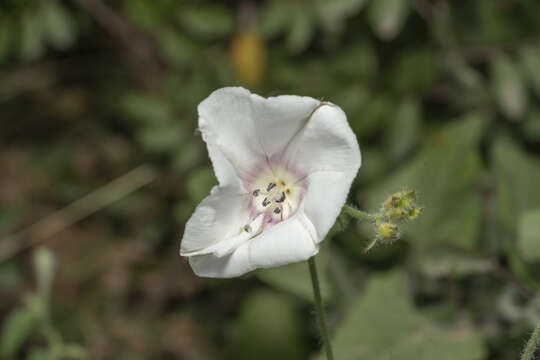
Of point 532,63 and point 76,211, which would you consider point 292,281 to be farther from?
point 76,211

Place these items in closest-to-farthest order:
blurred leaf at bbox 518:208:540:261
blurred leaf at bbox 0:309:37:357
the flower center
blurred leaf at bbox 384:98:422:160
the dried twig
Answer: the flower center < blurred leaf at bbox 518:208:540:261 < blurred leaf at bbox 0:309:37:357 < blurred leaf at bbox 384:98:422:160 < the dried twig

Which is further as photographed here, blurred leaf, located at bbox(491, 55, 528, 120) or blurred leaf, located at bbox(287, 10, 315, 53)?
blurred leaf, located at bbox(287, 10, 315, 53)

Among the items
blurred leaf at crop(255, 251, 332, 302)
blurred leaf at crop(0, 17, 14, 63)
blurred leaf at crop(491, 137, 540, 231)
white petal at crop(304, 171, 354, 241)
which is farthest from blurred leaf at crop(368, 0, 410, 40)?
blurred leaf at crop(0, 17, 14, 63)

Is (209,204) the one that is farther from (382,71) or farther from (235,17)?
(235,17)

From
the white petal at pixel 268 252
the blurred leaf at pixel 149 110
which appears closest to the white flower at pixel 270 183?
the white petal at pixel 268 252

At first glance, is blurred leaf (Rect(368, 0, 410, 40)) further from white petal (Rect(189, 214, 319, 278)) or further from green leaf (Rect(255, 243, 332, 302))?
white petal (Rect(189, 214, 319, 278))

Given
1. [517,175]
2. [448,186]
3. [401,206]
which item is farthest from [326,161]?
[517,175]

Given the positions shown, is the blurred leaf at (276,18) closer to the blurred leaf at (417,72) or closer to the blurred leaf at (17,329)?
the blurred leaf at (417,72)
